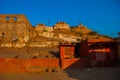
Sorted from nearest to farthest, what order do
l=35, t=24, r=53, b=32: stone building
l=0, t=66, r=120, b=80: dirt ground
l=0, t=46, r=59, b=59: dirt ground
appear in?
l=0, t=66, r=120, b=80: dirt ground < l=0, t=46, r=59, b=59: dirt ground < l=35, t=24, r=53, b=32: stone building

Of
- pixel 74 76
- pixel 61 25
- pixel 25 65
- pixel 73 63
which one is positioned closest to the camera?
pixel 74 76

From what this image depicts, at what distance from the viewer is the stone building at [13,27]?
41206 millimetres

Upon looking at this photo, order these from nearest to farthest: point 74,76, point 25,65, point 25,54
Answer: point 74,76 → point 25,65 → point 25,54

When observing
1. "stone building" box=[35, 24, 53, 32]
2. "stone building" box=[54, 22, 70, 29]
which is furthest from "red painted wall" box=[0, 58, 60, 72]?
"stone building" box=[54, 22, 70, 29]

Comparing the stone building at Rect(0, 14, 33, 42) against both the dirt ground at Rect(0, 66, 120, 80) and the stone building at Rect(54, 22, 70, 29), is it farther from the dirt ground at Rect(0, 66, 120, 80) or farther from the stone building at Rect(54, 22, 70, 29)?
the stone building at Rect(54, 22, 70, 29)

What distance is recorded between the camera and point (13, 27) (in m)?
41.7

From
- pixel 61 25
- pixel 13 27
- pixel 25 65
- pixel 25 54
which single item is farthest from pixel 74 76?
pixel 61 25

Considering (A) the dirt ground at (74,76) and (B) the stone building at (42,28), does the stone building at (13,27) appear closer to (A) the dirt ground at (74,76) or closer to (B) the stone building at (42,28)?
(B) the stone building at (42,28)

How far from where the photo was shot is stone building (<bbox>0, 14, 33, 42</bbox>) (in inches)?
1622

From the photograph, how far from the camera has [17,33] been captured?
4144 centimetres

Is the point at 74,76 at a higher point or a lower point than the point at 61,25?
lower

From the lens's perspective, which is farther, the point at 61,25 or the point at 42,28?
the point at 61,25

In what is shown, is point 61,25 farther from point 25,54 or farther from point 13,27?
point 25,54

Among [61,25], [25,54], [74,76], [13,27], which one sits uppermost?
[61,25]
